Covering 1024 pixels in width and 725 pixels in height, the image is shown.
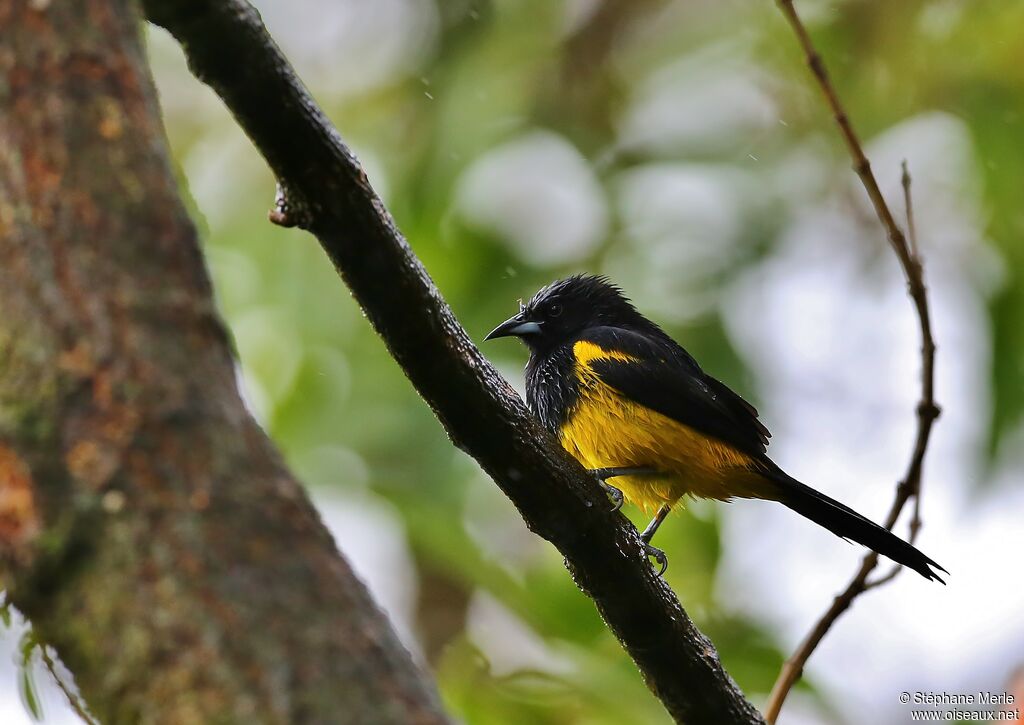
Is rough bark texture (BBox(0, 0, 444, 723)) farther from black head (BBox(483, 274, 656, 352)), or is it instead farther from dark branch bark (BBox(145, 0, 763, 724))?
black head (BBox(483, 274, 656, 352))

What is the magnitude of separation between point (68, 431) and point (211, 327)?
0.21 m

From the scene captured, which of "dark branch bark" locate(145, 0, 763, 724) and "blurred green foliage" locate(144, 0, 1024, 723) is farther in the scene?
"blurred green foliage" locate(144, 0, 1024, 723)

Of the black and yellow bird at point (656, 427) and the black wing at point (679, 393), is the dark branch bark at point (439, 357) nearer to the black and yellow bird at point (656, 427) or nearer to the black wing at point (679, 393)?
the black and yellow bird at point (656, 427)

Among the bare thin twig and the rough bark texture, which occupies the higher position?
the bare thin twig

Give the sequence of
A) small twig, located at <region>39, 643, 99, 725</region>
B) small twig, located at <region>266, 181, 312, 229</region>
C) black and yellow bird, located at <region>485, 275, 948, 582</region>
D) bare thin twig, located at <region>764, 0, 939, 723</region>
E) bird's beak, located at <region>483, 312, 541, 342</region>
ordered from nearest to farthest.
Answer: small twig, located at <region>39, 643, 99, 725</region>
small twig, located at <region>266, 181, 312, 229</region>
bare thin twig, located at <region>764, 0, 939, 723</region>
black and yellow bird, located at <region>485, 275, 948, 582</region>
bird's beak, located at <region>483, 312, 541, 342</region>

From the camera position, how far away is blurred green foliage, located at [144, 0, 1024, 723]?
5.18 m

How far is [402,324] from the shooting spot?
2.47 m

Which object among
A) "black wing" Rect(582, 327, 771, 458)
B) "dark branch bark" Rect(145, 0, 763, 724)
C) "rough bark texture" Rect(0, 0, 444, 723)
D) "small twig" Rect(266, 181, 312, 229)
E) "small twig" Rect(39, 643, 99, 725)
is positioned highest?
"black wing" Rect(582, 327, 771, 458)

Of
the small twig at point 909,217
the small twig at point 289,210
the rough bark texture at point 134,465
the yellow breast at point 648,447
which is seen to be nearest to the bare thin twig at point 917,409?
the small twig at point 909,217

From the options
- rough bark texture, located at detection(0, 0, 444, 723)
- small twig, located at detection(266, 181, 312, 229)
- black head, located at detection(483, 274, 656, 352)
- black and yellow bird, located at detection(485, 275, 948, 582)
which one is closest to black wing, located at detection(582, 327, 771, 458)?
black and yellow bird, located at detection(485, 275, 948, 582)

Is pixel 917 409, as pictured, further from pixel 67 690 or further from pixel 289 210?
pixel 67 690

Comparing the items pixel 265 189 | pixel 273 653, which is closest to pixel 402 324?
pixel 273 653

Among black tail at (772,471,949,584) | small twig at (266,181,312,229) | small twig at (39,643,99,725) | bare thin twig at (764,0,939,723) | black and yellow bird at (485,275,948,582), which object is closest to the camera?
small twig at (39,643,99,725)

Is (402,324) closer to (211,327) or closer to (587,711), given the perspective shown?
(211,327)
